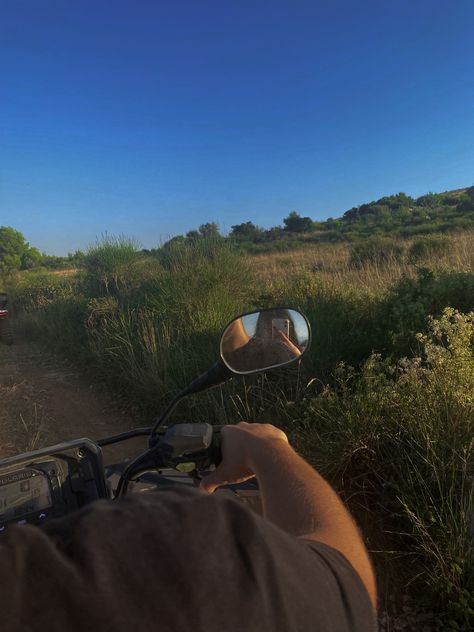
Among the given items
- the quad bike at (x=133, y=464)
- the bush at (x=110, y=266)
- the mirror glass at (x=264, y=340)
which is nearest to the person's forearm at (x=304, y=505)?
the quad bike at (x=133, y=464)

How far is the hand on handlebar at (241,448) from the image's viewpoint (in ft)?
4.26

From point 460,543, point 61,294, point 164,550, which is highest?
point 61,294

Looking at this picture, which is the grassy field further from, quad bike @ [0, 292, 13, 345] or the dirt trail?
quad bike @ [0, 292, 13, 345]

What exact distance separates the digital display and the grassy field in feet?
6.10

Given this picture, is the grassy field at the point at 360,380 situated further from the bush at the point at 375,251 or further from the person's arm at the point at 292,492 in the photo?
the bush at the point at 375,251

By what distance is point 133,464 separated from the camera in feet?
5.13

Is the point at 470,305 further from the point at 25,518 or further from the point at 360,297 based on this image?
the point at 25,518

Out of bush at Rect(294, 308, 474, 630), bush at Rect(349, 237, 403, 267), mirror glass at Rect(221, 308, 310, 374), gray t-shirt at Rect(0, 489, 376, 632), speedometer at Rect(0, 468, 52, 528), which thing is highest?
bush at Rect(349, 237, 403, 267)

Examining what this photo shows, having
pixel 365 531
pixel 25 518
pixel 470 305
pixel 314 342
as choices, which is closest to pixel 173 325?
pixel 314 342

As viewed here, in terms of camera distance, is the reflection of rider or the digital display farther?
the reflection of rider

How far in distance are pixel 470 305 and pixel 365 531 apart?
11.4ft

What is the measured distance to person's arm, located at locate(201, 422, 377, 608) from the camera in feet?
3.18

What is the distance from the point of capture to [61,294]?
13.5 metres

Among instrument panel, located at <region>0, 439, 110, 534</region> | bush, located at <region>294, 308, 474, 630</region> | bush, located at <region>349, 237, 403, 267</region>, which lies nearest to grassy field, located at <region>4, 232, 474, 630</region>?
bush, located at <region>294, 308, 474, 630</region>
